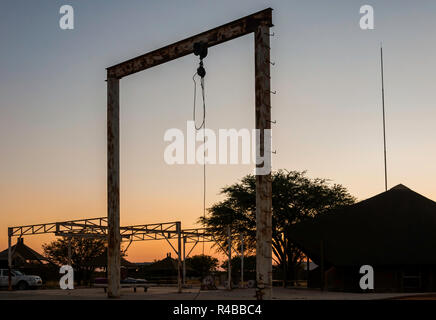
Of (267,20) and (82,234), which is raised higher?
(267,20)

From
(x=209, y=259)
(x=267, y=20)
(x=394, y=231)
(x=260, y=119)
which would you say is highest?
(x=267, y=20)

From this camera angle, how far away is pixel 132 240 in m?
41.8

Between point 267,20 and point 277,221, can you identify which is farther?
point 277,221

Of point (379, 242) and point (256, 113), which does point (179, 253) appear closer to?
point (379, 242)

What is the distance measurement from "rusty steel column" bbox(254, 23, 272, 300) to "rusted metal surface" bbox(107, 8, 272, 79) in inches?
26.6

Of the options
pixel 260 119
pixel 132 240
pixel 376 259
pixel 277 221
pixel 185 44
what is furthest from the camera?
pixel 277 221

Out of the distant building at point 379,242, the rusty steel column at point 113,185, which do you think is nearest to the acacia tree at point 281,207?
the distant building at point 379,242

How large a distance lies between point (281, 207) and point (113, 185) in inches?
1426

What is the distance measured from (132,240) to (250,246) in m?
24.8

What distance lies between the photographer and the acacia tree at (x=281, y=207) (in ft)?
203

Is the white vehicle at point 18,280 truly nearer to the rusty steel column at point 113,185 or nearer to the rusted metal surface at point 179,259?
the rusted metal surface at point 179,259

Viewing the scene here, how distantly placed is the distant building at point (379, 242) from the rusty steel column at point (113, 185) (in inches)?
648
